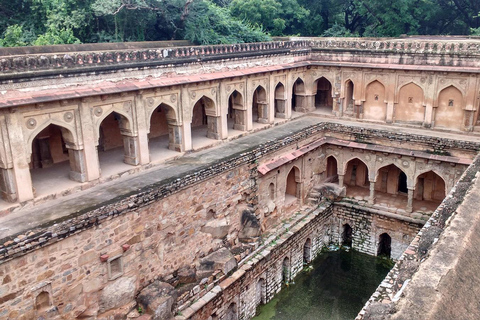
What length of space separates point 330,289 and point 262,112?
6.66 meters

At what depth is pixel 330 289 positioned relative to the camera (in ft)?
43.7

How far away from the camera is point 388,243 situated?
50.6ft

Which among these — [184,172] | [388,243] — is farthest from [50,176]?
[388,243]

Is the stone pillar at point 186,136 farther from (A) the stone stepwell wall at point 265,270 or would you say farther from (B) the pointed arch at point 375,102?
(B) the pointed arch at point 375,102

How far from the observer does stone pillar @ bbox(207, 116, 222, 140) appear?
14.2 meters

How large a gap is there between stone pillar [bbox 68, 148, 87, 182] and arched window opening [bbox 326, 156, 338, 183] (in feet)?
31.2

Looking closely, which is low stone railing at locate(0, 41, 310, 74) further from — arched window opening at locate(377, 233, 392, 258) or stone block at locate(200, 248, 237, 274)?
arched window opening at locate(377, 233, 392, 258)

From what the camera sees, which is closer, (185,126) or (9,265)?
(9,265)

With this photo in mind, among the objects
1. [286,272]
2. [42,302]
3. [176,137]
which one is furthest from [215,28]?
[42,302]

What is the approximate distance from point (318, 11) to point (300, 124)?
41.5ft

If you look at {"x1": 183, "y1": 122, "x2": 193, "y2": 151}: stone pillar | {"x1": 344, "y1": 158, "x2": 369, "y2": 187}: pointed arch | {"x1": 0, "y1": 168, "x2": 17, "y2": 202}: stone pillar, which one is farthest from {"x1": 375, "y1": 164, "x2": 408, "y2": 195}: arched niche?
{"x1": 0, "y1": 168, "x2": 17, "y2": 202}: stone pillar

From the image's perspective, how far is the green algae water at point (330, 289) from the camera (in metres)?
12.1

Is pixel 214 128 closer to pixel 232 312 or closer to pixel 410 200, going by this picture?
pixel 232 312

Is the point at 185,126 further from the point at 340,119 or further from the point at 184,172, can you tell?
the point at 340,119
